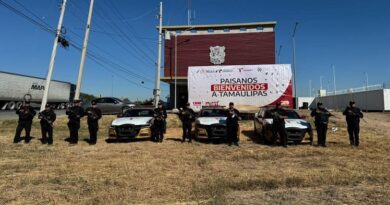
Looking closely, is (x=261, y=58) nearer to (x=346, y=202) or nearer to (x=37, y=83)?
(x=37, y=83)

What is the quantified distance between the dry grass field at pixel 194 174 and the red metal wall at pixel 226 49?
92.2 ft

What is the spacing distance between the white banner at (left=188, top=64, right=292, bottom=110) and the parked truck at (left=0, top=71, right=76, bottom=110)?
75.9 ft

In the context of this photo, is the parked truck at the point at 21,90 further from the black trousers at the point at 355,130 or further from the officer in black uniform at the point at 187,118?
the black trousers at the point at 355,130

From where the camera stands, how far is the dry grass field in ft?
22.0

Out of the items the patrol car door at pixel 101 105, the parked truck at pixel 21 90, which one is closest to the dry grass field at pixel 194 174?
the patrol car door at pixel 101 105

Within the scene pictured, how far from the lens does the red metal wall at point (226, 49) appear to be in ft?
137

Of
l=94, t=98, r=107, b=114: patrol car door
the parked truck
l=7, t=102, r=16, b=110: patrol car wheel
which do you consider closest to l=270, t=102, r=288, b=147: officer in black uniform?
l=94, t=98, r=107, b=114: patrol car door

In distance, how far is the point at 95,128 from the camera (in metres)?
A: 15.0

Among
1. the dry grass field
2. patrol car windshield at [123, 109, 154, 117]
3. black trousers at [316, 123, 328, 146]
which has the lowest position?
the dry grass field

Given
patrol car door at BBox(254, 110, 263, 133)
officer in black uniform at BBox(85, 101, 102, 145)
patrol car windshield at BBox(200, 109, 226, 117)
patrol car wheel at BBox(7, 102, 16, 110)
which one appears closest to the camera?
officer in black uniform at BBox(85, 101, 102, 145)

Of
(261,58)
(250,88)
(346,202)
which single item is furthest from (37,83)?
(346,202)

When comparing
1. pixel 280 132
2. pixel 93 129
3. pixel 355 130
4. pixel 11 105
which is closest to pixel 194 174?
pixel 280 132

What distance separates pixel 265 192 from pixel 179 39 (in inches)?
1427

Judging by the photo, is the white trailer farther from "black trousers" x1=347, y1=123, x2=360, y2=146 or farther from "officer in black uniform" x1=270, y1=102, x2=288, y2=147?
"officer in black uniform" x1=270, y1=102, x2=288, y2=147
